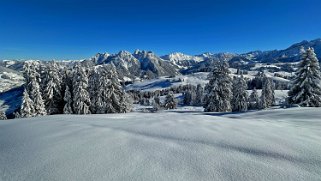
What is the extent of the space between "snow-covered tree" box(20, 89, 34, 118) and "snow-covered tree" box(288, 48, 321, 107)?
3616cm

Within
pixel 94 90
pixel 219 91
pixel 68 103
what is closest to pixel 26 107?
pixel 68 103

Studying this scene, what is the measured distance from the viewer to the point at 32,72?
1214 inches

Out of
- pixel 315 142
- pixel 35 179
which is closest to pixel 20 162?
pixel 35 179

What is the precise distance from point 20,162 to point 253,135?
16.3ft

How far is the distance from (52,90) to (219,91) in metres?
27.0

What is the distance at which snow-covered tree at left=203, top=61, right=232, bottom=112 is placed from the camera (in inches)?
1331

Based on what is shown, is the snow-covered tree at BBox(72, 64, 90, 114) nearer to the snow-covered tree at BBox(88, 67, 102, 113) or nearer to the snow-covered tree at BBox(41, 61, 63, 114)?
the snow-covered tree at BBox(88, 67, 102, 113)

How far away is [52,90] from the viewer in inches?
1249

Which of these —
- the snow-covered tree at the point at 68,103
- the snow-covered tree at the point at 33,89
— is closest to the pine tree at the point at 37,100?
the snow-covered tree at the point at 33,89

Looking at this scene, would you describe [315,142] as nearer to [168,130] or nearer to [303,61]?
[168,130]

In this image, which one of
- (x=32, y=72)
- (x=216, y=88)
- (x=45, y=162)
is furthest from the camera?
(x=216, y=88)

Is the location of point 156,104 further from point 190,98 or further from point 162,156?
point 162,156

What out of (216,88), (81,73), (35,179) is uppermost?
(81,73)

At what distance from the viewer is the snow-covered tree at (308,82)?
25972 millimetres
